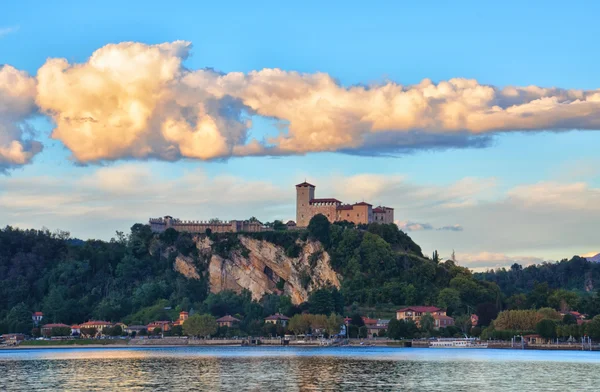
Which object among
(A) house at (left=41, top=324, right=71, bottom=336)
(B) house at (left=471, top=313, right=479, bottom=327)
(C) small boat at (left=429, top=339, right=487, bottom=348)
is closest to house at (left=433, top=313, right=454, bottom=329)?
(B) house at (left=471, top=313, right=479, bottom=327)

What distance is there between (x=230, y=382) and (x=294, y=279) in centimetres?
8918

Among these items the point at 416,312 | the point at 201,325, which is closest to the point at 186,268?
the point at 201,325

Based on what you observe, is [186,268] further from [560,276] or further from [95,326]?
[560,276]

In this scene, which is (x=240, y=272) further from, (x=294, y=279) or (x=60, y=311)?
(x=60, y=311)

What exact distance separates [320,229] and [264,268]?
11.9 metres

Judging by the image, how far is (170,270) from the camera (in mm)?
149750

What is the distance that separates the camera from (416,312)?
126750 millimetres

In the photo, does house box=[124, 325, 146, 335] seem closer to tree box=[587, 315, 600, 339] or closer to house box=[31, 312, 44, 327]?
house box=[31, 312, 44, 327]

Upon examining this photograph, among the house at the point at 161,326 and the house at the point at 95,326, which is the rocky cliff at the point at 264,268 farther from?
the house at the point at 95,326

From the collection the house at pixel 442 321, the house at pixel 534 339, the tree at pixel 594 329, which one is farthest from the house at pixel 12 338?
the tree at pixel 594 329

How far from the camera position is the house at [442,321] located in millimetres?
126312

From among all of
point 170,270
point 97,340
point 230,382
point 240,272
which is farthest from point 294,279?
point 230,382

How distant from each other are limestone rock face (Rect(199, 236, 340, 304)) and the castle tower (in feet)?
31.1

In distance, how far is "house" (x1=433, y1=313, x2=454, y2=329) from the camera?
126 meters
